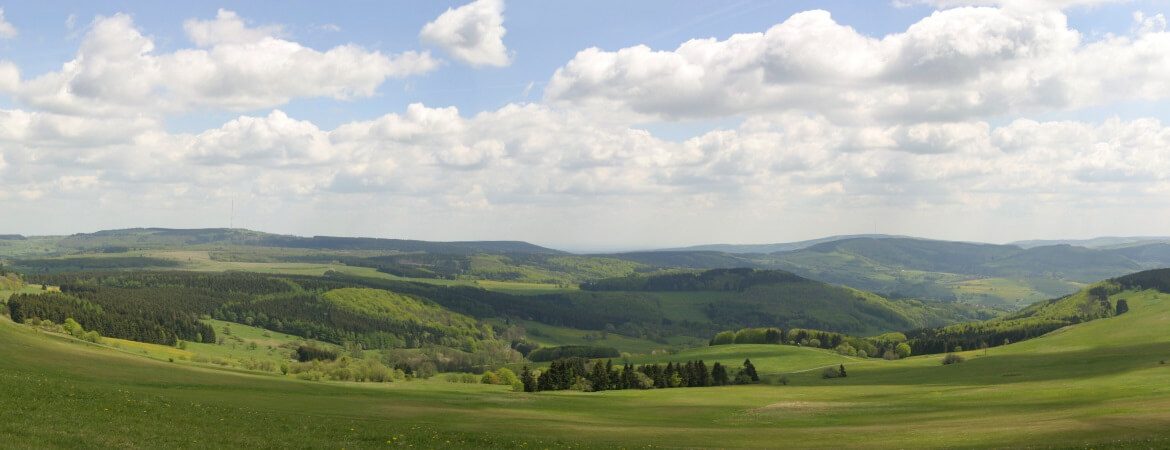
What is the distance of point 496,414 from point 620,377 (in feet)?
225

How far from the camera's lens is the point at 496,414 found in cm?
6612

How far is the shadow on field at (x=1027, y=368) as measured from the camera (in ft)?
378

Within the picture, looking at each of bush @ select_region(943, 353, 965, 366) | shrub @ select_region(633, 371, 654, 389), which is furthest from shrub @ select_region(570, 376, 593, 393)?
bush @ select_region(943, 353, 965, 366)

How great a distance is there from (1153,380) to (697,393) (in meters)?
56.1

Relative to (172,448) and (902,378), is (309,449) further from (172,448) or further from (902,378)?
(902,378)

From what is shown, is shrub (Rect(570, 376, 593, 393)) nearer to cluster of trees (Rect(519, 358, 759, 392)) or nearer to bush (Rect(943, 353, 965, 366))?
cluster of trees (Rect(519, 358, 759, 392))

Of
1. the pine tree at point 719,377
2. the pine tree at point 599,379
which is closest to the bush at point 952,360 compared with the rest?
the pine tree at point 719,377

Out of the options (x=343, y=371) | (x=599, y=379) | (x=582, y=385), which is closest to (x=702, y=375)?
(x=599, y=379)

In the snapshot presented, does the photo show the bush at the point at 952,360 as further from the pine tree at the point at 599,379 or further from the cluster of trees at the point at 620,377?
the pine tree at the point at 599,379

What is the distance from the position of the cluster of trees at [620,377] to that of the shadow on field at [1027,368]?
86.6 feet

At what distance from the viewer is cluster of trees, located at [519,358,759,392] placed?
120938 millimetres

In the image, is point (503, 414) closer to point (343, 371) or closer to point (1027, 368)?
point (343, 371)

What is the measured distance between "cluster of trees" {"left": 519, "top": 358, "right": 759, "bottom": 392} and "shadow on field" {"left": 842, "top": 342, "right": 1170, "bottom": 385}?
2638 centimetres

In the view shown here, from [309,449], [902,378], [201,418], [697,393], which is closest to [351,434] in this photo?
[309,449]
